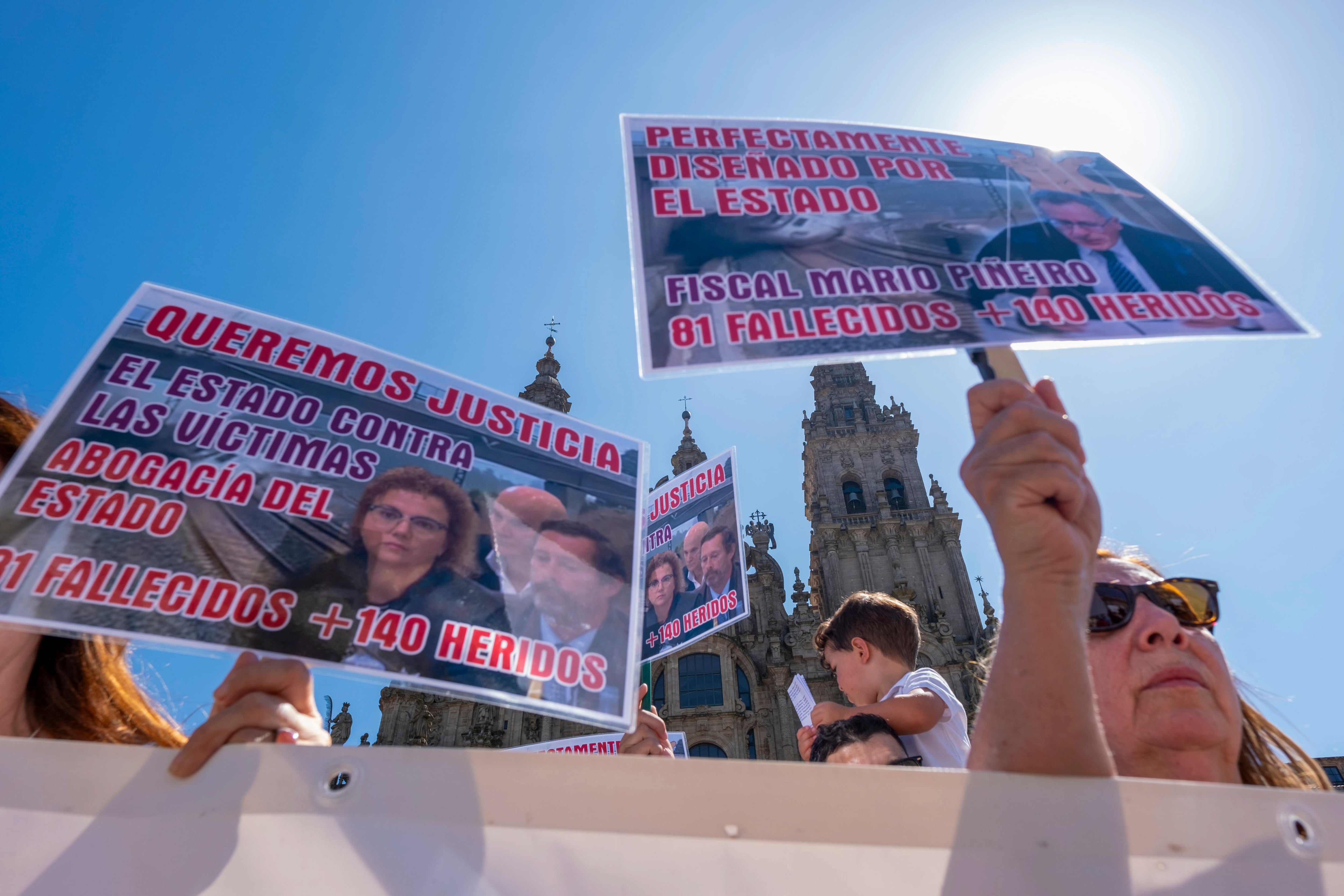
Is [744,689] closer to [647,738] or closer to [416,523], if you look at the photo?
[647,738]

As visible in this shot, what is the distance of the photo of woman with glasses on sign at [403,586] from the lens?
2.04 metres

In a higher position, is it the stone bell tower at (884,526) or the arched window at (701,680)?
the stone bell tower at (884,526)

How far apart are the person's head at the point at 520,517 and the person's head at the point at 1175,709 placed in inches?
71.5

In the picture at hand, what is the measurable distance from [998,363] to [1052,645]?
892 mm

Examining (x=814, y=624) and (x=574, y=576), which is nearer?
(x=574, y=576)

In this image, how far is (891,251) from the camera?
2439 millimetres

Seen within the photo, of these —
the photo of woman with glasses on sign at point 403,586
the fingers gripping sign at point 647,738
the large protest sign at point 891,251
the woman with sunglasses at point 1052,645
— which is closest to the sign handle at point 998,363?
the large protest sign at point 891,251

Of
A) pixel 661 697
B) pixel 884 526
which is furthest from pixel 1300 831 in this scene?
pixel 884 526

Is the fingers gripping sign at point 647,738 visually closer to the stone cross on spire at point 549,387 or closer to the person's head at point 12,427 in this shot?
the person's head at point 12,427

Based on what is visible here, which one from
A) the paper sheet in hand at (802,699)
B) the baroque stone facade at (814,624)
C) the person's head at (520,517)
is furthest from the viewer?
the baroque stone facade at (814,624)

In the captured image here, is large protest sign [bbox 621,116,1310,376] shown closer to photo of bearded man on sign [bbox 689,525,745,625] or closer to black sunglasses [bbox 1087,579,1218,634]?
black sunglasses [bbox 1087,579,1218,634]

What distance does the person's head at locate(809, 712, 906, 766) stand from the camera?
298 cm

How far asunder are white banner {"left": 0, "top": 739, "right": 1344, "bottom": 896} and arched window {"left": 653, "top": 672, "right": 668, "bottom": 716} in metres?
24.0

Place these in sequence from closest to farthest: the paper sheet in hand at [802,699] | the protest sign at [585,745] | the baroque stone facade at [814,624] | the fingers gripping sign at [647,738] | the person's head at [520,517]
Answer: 1. the person's head at [520,517]
2. the fingers gripping sign at [647,738]
3. the paper sheet in hand at [802,699]
4. the protest sign at [585,745]
5. the baroque stone facade at [814,624]
